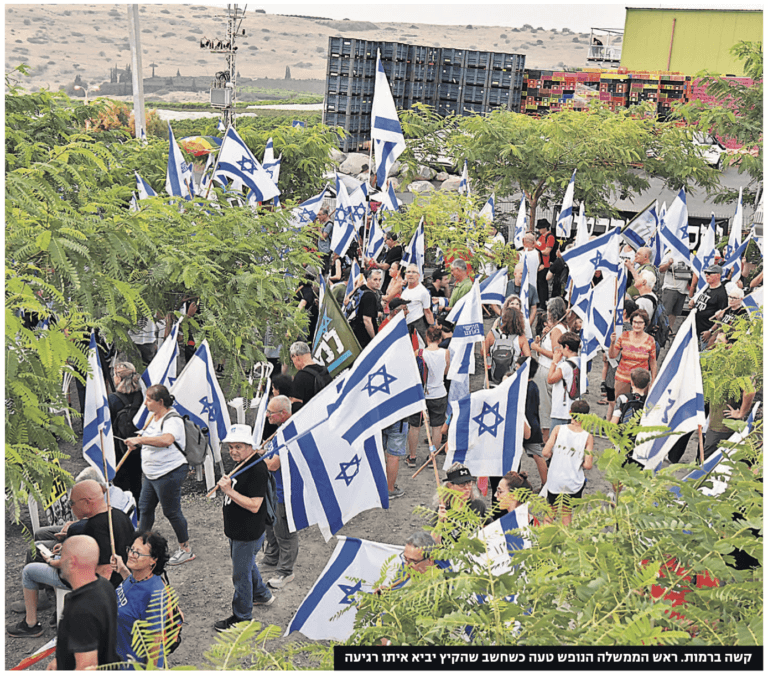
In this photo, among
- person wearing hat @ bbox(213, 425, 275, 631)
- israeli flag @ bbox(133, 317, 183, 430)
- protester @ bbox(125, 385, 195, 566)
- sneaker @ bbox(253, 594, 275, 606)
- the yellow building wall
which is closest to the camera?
person wearing hat @ bbox(213, 425, 275, 631)


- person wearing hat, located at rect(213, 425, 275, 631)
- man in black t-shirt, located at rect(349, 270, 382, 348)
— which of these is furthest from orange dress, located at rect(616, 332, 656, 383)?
person wearing hat, located at rect(213, 425, 275, 631)

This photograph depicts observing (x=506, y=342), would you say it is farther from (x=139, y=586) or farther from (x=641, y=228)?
(x=641, y=228)

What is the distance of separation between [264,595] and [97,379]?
238 cm

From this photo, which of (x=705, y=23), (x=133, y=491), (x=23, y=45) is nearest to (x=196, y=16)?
(x=23, y=45)

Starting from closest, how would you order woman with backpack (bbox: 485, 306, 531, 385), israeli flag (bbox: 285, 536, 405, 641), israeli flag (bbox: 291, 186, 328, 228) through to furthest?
israeli flag (bbox: 285, 536, 405, 641), woman with backpack (bbox: 485, 306, 531, 385), israeli flag (bbox: 291, 186, 328, 228)

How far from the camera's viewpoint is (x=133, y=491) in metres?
7.46

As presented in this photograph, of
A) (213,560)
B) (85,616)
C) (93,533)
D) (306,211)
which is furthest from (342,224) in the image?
(85,616)

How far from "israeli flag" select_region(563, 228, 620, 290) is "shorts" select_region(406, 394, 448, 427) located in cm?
285

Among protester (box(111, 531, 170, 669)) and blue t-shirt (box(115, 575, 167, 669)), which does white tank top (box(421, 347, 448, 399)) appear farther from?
blue t-shirt (box(115, 575, 167, 669))

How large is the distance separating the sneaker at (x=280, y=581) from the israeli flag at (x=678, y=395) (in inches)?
131

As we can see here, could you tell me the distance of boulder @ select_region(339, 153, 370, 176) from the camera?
3169 cm

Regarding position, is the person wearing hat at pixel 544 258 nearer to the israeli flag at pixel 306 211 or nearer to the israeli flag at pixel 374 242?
the israeli flag at pixel 374 242

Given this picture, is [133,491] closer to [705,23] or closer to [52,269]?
[52,269]

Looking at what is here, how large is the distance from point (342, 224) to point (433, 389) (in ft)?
18.1
